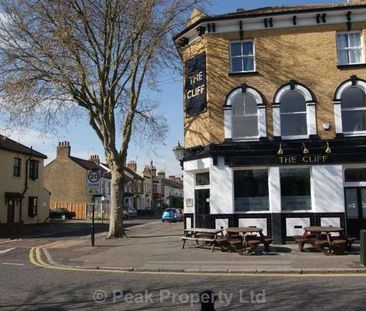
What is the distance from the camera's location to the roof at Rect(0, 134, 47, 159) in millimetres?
36750

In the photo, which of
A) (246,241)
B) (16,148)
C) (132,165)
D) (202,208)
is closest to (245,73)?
(202,208)

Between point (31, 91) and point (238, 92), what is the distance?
9.93 m

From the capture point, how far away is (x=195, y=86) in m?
21.5

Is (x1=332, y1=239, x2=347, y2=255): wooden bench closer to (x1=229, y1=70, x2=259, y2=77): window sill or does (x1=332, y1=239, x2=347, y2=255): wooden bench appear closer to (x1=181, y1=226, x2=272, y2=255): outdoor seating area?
(x1=181, y1=226, x2=272, y2=255): outdoor seating area

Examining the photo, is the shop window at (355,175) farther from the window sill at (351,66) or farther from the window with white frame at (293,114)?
the window sill at (351,66)

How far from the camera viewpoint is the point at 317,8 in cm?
1972

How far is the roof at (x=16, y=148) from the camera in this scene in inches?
1447

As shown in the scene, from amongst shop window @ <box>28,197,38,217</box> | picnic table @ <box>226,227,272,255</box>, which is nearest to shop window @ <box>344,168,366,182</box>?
picnic table @ <box>226,227,272,255</box>

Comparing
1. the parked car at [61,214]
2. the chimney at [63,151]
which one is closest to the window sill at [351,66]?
the parked car at [61,214]

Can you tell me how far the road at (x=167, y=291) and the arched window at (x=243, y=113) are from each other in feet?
29.8

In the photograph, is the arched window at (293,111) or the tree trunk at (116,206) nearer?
the arched window at (293,111)

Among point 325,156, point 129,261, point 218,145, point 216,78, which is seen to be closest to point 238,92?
point 216,78

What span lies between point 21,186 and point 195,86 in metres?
23.3

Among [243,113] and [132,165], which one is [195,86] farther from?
[132,165]
